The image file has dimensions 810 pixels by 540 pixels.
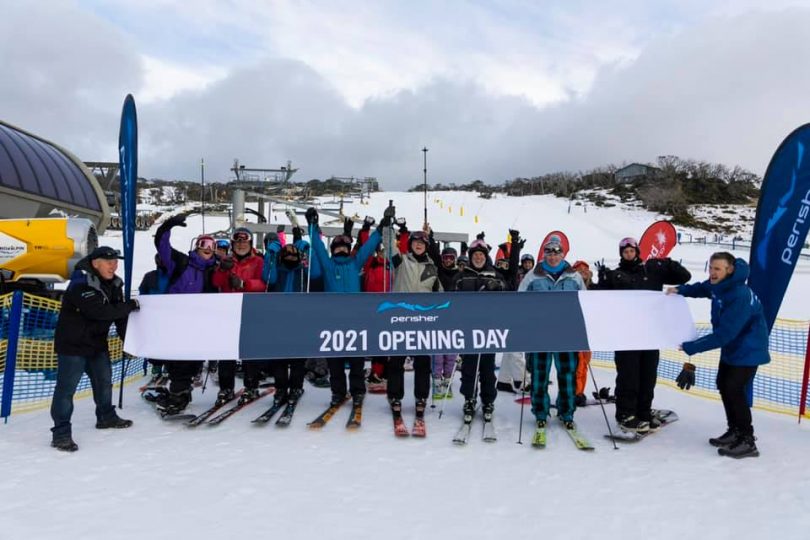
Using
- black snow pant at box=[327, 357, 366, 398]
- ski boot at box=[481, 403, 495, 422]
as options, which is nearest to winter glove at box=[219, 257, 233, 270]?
black snow pant at box=[327, 357, 366, 398]

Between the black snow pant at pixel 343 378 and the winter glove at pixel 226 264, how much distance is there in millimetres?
1527

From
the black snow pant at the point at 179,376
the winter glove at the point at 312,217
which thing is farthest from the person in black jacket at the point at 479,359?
the black snow pant at the point at 179,376

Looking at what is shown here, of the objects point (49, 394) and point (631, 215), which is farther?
point (631, 215)

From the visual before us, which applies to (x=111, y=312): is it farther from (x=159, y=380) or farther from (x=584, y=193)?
(x=584, y=193)

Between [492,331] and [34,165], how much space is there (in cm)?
1360

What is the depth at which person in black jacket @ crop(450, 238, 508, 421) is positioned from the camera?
16.2ft

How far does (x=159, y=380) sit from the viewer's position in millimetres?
6262

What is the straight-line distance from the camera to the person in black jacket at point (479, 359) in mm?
4941

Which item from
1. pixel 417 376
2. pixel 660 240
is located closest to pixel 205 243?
pixel 417 376

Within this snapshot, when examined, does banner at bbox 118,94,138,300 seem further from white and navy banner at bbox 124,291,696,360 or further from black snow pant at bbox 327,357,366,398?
black snow pant at bbox 327,357,366,398

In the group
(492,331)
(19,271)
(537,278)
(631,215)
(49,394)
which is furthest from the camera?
(631,215)

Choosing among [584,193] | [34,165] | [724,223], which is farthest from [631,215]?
[34,165]

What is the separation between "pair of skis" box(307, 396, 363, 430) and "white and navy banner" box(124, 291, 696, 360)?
2.40 ft

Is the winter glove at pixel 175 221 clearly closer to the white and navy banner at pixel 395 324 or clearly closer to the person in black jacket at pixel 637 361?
the white and navy banner at pixel 395 324
